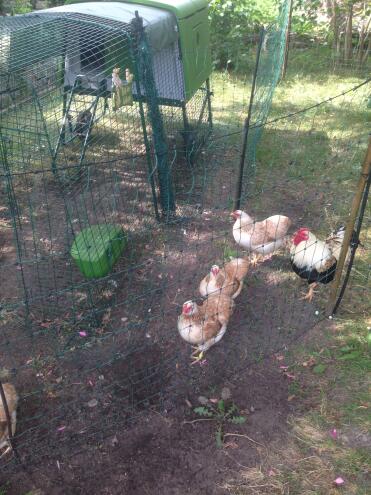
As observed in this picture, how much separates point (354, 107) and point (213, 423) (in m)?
7.02

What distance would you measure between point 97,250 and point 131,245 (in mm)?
800

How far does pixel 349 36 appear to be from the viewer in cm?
956

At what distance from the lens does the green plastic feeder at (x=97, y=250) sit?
4191 mm

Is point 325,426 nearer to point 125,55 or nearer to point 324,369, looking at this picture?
point 324,369

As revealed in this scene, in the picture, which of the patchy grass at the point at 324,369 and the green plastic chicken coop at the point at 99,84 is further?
the green plastic chicken coop at the point at 99,84

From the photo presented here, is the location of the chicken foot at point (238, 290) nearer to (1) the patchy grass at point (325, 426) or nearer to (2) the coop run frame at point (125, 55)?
(1) the patchy grass at point (325, 426)

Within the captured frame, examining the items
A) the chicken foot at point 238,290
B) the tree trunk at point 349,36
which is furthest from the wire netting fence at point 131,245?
the tree trunk at point 349,36

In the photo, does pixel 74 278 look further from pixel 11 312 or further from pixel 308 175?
pixel 308 175

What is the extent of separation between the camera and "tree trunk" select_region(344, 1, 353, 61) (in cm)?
920

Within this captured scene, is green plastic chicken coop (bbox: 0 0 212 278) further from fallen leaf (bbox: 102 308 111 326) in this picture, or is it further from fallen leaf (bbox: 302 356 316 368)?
fallen leaf (bbox: 302 356 316 368)

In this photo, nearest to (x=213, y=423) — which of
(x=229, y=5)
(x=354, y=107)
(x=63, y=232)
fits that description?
(x=63, y=232)

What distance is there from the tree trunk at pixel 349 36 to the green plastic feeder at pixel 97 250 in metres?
7.82

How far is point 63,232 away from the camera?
211 inches

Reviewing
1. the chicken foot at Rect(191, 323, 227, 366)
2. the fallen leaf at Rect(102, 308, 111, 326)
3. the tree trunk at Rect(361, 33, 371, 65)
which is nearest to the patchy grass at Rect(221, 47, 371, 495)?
the chicken foot at Rect(191, 323, 227, 366)
